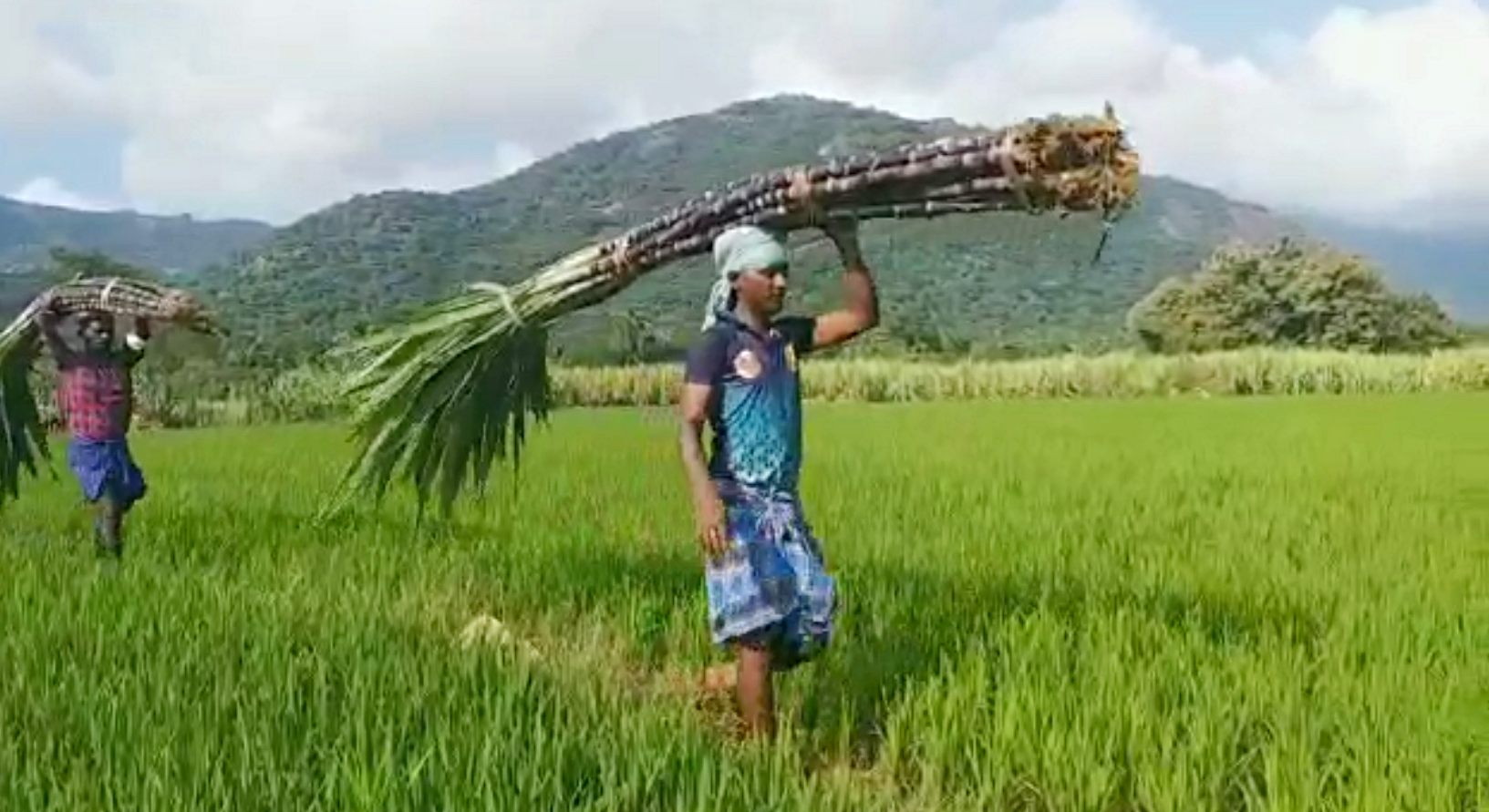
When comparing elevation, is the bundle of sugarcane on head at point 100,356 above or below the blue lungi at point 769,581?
above

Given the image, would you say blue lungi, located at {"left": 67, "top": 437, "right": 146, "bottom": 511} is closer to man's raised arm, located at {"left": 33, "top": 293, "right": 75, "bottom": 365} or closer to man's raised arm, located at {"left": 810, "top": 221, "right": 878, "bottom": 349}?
man's raised arm, located at {"left": 33, "top": 293, "right": 75, "bottom": 365}

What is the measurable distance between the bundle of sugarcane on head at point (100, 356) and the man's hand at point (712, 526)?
3533mm

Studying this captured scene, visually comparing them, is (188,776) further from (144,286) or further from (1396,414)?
(1396,414)

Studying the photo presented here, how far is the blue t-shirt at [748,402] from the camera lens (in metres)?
4.19

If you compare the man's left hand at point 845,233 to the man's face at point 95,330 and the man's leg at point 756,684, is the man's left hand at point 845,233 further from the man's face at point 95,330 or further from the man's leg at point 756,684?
the man's face at point 95,330

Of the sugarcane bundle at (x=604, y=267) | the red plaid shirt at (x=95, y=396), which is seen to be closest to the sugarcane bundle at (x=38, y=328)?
the red plaid shirt at (x=95, y=396)

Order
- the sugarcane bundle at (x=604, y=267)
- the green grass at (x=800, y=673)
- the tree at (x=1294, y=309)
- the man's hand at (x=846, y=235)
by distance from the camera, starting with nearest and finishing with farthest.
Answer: the green grass at (x=800, y=673) → the sugarcane bundle at (x=604, y=267) → the man's hand at (x=846, y=235) → the tree at (x=1294, y=309)

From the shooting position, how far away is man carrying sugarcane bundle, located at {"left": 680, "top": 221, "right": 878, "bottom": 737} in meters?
4.17

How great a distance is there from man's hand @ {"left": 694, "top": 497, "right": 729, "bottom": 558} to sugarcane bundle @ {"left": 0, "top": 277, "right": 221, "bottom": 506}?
3517 millimetres

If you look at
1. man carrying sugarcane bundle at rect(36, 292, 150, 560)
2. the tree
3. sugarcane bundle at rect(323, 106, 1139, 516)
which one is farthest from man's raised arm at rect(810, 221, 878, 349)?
the tree

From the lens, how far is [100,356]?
7.11 m

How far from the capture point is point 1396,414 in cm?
1781

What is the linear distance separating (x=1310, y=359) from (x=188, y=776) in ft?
83.0

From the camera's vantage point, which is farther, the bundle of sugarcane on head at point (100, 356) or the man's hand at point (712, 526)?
the bundle of sugarcane on head at point (100, 356)
